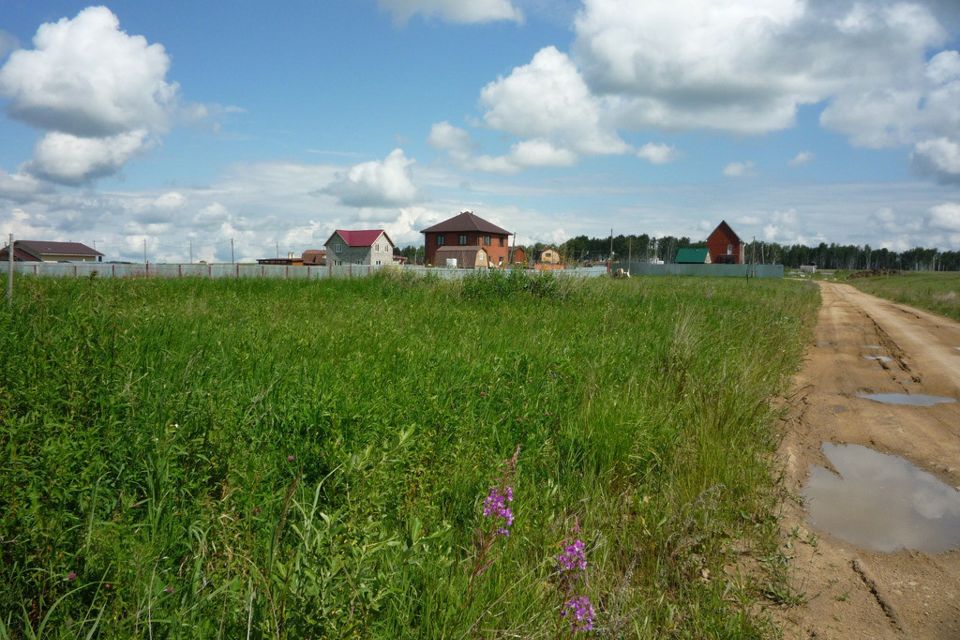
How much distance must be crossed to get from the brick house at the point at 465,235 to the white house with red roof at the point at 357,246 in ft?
22.6

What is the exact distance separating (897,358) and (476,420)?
9.94 m

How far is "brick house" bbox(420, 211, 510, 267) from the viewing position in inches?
3216

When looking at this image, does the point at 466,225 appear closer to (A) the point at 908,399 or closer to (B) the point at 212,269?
(B) the point at 212,269

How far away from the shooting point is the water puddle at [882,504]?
13.5 ft

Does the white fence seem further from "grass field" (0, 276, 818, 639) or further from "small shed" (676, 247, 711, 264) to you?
"small shed" (676, 247, 711, 264)

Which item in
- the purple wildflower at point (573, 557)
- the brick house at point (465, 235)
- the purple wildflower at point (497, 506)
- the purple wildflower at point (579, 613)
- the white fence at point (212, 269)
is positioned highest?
the brick house at point (465, 235)

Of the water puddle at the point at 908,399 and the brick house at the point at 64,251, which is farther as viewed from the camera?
the brick house at the point at 64,251

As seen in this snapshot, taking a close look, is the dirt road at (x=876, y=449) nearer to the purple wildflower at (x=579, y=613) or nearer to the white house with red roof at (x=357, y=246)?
the purple wildflower at (x=579, y=613)

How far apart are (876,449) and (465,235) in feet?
256

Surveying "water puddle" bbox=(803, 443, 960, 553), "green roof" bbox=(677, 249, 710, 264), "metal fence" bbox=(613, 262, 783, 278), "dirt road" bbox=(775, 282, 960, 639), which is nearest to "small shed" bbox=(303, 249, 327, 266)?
"metal fence" bbox=(613, 262, 783, 278)

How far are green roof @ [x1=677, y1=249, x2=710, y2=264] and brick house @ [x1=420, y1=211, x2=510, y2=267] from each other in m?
24.7

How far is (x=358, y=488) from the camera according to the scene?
2.82 m

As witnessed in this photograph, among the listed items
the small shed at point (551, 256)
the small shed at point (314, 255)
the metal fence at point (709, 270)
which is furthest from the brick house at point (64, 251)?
the small shed at point (551, 256)

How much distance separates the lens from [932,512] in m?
4.50
